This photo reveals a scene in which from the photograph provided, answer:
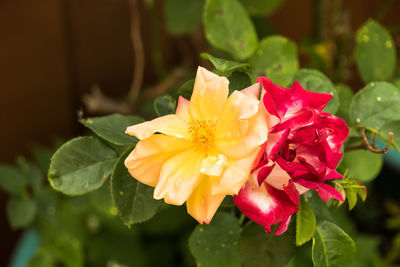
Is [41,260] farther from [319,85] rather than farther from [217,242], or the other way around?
[319,85]

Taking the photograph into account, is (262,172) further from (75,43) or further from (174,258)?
(75,43)

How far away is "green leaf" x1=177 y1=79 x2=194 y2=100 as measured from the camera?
1.11 ft

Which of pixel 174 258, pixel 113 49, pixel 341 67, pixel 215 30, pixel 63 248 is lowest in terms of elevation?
pixel 174 258

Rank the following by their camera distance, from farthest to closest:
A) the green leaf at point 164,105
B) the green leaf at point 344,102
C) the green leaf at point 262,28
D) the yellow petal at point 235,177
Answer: the green leaf at point 262,28
the green leaf at point 344,102
the green leaf at point 164,105
the yellow petal at point 235,177

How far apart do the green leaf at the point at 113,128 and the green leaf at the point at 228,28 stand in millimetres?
119

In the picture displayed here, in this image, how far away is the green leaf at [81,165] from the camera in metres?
0.35

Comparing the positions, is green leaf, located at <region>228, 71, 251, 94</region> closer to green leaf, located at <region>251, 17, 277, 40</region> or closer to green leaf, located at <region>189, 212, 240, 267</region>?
green leaf, located at <region>189, 212, 240, 267</region>

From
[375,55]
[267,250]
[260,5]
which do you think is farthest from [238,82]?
[260,5]

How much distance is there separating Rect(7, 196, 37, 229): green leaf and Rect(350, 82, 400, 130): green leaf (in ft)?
1.36

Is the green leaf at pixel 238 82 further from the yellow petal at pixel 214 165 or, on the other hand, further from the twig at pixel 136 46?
the twig at pixel 136 46

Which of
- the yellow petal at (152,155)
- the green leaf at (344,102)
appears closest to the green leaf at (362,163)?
the green leaf at (344,102)

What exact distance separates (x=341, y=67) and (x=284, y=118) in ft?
1.36

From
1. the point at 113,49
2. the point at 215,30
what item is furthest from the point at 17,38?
the point at 215,30

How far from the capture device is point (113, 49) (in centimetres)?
89
